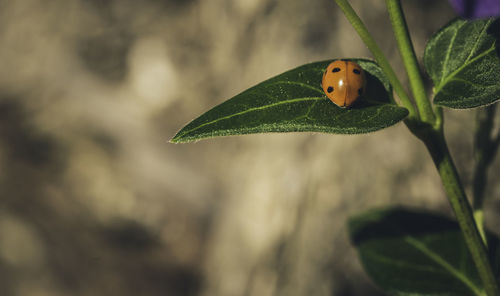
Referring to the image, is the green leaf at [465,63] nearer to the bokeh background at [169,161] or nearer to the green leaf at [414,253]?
the green leaf at [414,253]

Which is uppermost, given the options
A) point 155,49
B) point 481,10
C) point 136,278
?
point 155,49

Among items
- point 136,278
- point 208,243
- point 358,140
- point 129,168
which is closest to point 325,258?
point 358,140

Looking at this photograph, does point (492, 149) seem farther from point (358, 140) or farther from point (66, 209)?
point (66, 209)

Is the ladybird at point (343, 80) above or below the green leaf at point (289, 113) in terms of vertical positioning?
above

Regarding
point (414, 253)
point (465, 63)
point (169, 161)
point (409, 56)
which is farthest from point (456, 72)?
point (169, 161)

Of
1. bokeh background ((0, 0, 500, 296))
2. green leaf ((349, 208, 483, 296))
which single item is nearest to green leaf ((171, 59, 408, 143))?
green leaf ((349, 208, 483, 296))

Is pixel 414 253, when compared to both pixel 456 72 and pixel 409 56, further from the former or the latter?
pixel 409 56

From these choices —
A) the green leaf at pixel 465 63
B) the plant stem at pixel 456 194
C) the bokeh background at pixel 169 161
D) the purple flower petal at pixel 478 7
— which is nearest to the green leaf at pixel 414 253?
the plant stem at pixel 456 194
